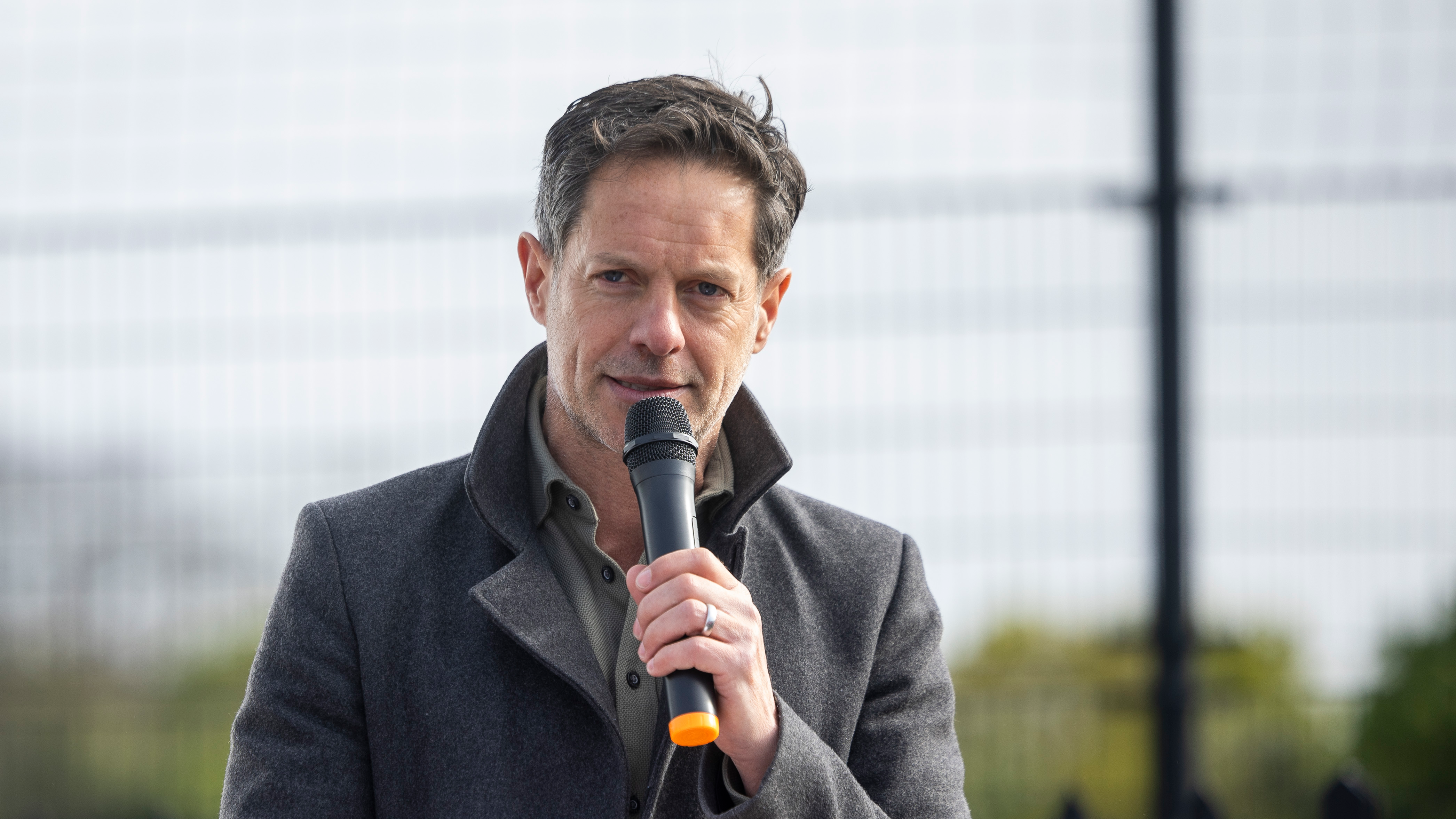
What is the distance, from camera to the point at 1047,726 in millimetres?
5922

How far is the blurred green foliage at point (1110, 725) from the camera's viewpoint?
570cm

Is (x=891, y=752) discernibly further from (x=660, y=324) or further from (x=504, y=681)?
(x=660, y=324)

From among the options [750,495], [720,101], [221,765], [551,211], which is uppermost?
[720,101]

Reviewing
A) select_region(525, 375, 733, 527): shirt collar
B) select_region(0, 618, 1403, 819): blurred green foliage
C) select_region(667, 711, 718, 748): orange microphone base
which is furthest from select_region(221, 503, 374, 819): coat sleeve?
select_region(0, 618, 1403, 819): blurred green foliage

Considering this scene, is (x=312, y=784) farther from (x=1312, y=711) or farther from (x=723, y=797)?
(x=1312, y=711)

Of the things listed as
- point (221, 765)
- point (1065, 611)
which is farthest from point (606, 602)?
point (221, 765)

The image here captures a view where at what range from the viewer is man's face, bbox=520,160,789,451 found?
7.75ft

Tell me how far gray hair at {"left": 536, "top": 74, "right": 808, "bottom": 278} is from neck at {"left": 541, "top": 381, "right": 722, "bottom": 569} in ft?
1.00

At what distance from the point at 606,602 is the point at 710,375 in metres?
0.45

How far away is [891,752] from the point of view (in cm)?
255

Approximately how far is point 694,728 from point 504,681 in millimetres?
672

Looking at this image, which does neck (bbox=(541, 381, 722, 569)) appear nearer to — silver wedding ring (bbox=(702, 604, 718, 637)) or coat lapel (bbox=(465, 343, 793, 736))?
coat lapel (bbox=(465, 343, 793, 736))

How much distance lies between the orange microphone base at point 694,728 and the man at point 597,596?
242 millimetres

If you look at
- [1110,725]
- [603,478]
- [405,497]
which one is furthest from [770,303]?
[1110,725]
